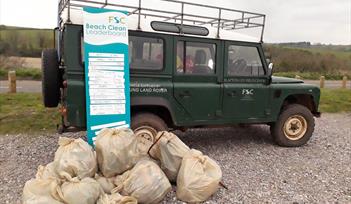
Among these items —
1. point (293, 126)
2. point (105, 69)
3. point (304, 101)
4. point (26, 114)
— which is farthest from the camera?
point (26, 114)

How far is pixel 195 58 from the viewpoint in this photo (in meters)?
5.36

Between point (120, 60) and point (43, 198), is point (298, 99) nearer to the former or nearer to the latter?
point (120, 60)

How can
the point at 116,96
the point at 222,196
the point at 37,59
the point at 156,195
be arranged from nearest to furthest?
1. the point at 156,195
2. the point at 222,196
3. the point at 116,96
4. the point at 37,59

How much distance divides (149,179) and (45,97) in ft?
7.45

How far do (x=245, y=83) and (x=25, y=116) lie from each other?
16.6 feet

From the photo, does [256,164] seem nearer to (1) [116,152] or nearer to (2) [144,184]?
(2) [144,184]

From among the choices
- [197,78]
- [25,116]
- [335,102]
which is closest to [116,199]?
[197,78]

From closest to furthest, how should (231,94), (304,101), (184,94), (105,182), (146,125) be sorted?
(105,182) → (146,125) → (184,94) → (231,94) → (304,101)

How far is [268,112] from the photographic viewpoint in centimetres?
598

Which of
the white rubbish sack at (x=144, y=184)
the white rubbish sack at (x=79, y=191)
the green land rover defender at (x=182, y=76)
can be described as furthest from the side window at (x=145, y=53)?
the white rubbish sack at (x=79, y=191)

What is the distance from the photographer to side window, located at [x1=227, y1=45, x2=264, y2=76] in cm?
562

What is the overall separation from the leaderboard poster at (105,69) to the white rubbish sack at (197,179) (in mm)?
1297

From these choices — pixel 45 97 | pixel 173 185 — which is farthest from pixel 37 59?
pixel 173 185

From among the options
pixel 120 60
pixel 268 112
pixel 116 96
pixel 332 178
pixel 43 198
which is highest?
pixel 120 60
